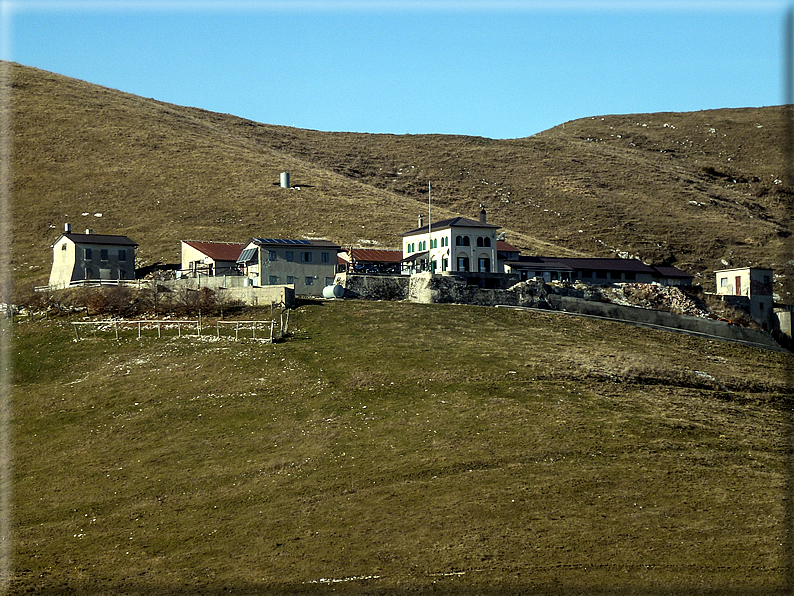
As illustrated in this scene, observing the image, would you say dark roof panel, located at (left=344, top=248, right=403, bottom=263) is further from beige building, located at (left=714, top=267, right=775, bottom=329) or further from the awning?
beige building, located at (left=714, top=267, right=775, bottom=329)

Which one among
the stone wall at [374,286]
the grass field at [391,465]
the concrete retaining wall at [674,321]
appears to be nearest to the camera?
the grass field at [391,465]

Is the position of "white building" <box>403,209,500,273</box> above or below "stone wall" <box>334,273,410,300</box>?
above

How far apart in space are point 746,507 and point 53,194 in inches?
4792

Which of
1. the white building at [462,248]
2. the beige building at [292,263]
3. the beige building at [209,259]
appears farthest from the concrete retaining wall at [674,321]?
the beige building at [209,259]

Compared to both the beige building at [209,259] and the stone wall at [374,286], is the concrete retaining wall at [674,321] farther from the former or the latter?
the beige building at [209,259]

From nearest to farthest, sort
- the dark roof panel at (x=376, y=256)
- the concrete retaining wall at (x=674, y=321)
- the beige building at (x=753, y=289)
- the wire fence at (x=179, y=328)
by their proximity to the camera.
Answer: the wire fence at (x=179, y=328)
the concrete retaining wall at (x=674, y=321)
the dark roof panel at (x=376, y=256)
the beige building at (x=753, y=289)

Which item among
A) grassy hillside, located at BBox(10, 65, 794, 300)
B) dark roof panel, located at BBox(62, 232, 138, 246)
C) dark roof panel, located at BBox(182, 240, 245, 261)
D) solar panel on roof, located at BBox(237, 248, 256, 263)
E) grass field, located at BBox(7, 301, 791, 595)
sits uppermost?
grassy hillside, located at BBox(10, 65, 794, 300)

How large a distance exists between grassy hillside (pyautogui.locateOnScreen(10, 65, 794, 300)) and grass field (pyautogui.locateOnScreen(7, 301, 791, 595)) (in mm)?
50915

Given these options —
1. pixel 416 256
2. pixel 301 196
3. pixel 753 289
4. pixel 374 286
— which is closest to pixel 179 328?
pixel 374 286

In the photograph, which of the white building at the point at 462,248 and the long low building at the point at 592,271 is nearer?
the white building at the point at 462,248

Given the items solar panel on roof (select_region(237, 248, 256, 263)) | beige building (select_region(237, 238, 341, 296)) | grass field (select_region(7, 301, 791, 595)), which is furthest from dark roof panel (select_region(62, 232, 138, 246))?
grass field (select_region(7, 301, 791, 595))

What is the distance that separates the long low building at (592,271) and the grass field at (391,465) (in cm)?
2989

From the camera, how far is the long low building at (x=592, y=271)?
10625 centimetres

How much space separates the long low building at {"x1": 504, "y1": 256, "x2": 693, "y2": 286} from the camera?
10625 cm
